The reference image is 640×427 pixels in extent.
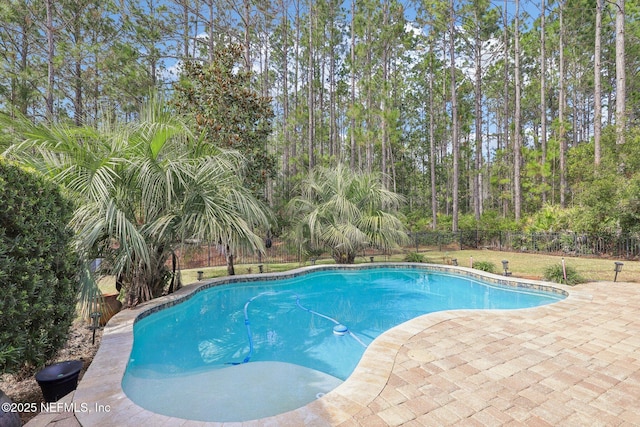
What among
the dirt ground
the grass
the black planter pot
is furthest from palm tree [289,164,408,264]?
the black planter pot

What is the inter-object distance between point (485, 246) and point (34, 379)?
15.8m

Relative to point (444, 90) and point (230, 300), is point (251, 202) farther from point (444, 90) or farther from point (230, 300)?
point (444, 90)

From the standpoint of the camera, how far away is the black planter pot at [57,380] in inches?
103

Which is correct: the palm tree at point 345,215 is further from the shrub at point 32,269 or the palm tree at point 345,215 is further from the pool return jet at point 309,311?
the shrub at point 32,269

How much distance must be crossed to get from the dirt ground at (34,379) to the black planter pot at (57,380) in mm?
192

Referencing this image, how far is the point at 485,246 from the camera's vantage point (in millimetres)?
14617

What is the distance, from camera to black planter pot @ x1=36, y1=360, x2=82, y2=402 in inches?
103

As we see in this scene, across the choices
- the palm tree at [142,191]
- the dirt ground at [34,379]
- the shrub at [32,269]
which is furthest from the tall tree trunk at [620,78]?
the dirt ground at [34,379]

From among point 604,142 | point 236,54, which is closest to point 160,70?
point 236,54

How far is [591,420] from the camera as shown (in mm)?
2340

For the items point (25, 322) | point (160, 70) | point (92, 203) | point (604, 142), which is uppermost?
point (160, 70)

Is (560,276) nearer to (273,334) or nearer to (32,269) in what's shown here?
(273,334)

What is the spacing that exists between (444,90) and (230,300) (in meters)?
18.4

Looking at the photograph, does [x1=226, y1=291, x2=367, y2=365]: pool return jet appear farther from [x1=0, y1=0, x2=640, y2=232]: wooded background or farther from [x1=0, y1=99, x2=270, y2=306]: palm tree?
[x1=0, y1=0, x2=640, y2=232]: wooded background
